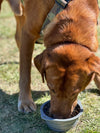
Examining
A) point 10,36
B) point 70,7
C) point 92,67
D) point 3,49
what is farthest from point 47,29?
point 10,36

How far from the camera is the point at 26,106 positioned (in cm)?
348

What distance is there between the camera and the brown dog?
2416 mm

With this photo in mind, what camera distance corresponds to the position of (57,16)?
8.98ft

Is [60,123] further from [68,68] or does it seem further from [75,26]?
[75,26]

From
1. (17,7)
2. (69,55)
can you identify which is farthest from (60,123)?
(17,7)

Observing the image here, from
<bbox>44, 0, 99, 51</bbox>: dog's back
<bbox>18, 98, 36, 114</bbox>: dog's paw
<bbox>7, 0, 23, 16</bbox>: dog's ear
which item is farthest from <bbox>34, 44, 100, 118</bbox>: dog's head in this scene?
<bbox>7, 0, 23, 16</bbox>: dog's ear

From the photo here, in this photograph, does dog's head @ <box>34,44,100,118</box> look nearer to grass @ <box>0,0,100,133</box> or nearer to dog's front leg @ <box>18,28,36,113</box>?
grass @ <box>0,0,100,133</box>

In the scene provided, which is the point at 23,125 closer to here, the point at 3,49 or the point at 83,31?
the point at 83,31

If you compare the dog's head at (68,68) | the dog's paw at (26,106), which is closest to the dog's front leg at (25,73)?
the dog's paw at (26,106)

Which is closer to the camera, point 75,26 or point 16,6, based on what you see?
point 75,26

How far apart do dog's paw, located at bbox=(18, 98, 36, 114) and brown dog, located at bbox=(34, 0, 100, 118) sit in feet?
2.53

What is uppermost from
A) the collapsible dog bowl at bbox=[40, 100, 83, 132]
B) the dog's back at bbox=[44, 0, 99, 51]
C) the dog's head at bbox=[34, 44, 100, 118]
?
the dog's back at bbox=[44, 0, 99, 51]

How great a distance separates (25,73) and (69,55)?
4.20ft

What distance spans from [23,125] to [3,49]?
274 cm
